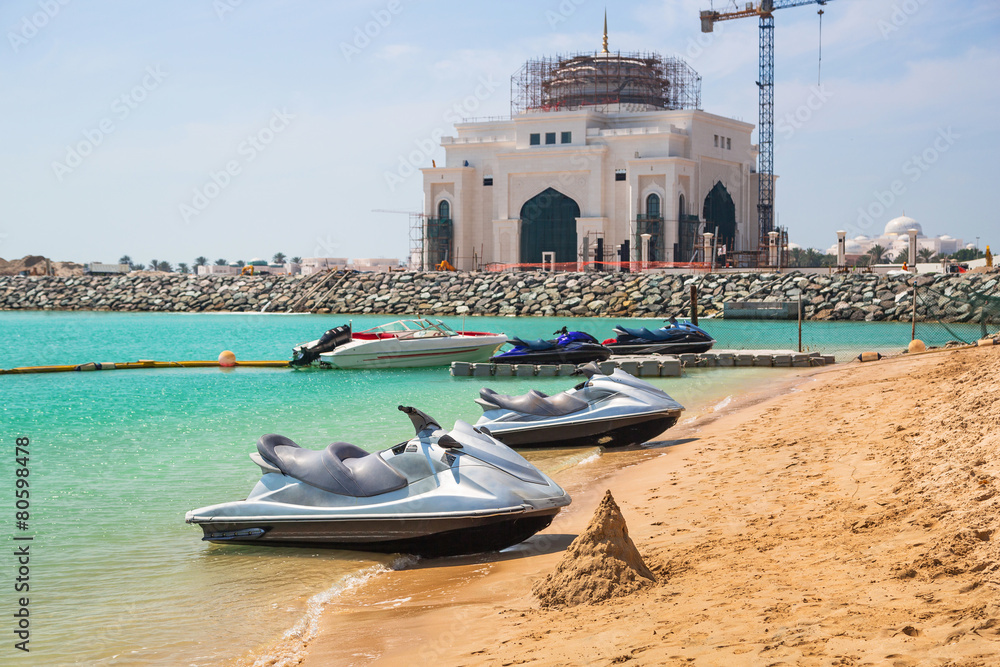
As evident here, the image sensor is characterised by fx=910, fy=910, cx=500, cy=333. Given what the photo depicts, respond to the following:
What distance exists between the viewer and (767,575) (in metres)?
5.68

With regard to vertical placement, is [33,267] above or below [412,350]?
above

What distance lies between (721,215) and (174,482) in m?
65.1

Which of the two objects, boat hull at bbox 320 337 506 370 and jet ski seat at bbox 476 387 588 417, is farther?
boat hull at bbox 320 337 506 370

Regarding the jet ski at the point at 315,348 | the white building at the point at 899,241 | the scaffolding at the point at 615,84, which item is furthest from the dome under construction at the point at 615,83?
the white building at the point at 899,241

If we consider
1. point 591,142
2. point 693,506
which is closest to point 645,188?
point 591,142

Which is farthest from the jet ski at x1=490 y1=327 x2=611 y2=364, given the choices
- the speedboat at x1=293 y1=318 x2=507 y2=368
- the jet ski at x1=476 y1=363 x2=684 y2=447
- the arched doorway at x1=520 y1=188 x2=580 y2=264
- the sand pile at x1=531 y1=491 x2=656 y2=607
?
the arched doorway at x1=520 y1=188 x2=580 y2=264

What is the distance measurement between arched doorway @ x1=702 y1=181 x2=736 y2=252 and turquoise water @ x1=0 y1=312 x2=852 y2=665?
4615 cm

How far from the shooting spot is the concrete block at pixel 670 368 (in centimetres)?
2375

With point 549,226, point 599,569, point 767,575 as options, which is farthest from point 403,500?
point 549,226

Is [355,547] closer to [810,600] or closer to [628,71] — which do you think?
[810,600]

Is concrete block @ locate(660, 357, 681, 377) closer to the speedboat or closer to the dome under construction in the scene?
the speedboat

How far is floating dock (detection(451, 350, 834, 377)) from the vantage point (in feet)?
78.1

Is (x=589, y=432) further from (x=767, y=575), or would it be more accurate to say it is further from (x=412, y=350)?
(x=412, y=350)

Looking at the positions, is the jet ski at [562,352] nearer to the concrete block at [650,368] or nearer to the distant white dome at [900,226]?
the concrete block at [650,368]
